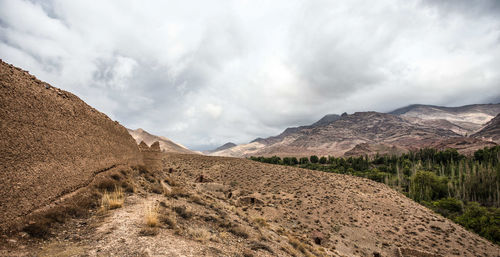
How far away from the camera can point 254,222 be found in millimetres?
12906

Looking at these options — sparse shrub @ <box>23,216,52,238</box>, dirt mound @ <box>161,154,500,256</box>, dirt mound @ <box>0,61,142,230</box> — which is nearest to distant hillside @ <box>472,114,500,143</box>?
dirt mound @ <box>161,154,500,256</box>

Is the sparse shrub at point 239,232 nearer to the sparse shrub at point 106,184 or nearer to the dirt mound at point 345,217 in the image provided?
the dirt mound at point 345,217

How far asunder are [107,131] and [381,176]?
60.7 metres

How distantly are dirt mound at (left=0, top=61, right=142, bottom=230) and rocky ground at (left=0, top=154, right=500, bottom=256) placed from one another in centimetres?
105

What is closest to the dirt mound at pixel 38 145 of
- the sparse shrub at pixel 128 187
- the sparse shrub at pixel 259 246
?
the sparse shrub at pixel 128 187

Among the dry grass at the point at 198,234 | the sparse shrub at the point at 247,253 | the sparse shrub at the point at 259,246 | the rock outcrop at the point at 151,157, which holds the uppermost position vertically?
the rock outcrop at the point at 151,157

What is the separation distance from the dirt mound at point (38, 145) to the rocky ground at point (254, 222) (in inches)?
41.5

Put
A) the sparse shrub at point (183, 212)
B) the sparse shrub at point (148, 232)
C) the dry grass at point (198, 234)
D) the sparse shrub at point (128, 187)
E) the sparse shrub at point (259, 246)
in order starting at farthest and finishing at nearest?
the sparse shrub at point (128, 187) → the sparse shrub at point (183, 212) → the sparse shrub at point (259, 246) → the dry grass at point (198, 234) → the sparse shrub at point (148, 232)

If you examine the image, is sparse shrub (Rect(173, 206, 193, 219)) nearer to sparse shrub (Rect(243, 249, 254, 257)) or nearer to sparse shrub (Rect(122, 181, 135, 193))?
sparse shrub (Rect(122, 181, 135, 193))

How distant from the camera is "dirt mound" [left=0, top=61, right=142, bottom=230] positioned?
530 cm

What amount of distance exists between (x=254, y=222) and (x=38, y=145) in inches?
413

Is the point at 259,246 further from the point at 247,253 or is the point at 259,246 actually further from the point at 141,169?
the point at 141,169

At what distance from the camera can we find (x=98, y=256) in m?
4.86

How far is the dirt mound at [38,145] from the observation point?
5.30 meters
